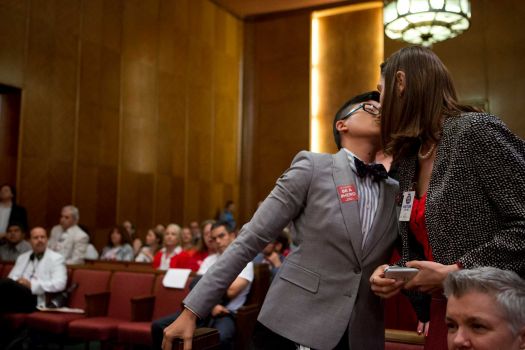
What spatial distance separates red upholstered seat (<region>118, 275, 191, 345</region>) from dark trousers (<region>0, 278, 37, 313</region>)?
1.12 meters

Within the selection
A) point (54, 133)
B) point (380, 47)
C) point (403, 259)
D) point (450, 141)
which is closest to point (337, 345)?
point (403, 259)

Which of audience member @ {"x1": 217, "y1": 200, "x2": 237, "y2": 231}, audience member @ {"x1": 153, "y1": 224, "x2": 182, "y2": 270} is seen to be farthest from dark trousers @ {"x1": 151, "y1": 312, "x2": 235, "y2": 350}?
audience member @ {"x1": 217, "y1": 200, "x2": 237, "y2": 231}

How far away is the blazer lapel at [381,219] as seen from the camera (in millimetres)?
1536

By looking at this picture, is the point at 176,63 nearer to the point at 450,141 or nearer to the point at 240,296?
the point at 240,296

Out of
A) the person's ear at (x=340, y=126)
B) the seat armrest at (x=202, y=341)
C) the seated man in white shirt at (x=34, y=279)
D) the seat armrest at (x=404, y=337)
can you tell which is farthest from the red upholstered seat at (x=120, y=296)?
the person's ear at (x=340, y=126)

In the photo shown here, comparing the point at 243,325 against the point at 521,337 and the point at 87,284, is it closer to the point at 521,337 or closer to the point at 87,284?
the point at 87,284

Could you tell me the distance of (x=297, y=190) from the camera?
1575 millimetres

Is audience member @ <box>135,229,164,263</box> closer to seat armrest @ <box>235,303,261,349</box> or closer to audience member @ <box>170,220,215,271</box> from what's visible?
audience member @ <box>170,220,215,271</box>

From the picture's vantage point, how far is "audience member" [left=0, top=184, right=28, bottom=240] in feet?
22.2

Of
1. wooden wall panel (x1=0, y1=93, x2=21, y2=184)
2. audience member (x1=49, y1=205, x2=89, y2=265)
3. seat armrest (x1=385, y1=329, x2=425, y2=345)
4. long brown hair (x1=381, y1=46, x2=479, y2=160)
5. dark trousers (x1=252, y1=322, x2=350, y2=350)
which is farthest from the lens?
wooden wall panel (x1=0, y1=93, x2=21, y2=184)

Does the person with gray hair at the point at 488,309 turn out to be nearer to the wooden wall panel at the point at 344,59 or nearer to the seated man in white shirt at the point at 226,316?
the seated man in white shirt at the point at 226,316

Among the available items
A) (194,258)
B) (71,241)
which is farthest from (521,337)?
(71,241)

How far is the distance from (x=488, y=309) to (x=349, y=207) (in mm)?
511

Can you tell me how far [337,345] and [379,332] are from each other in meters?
0.15
